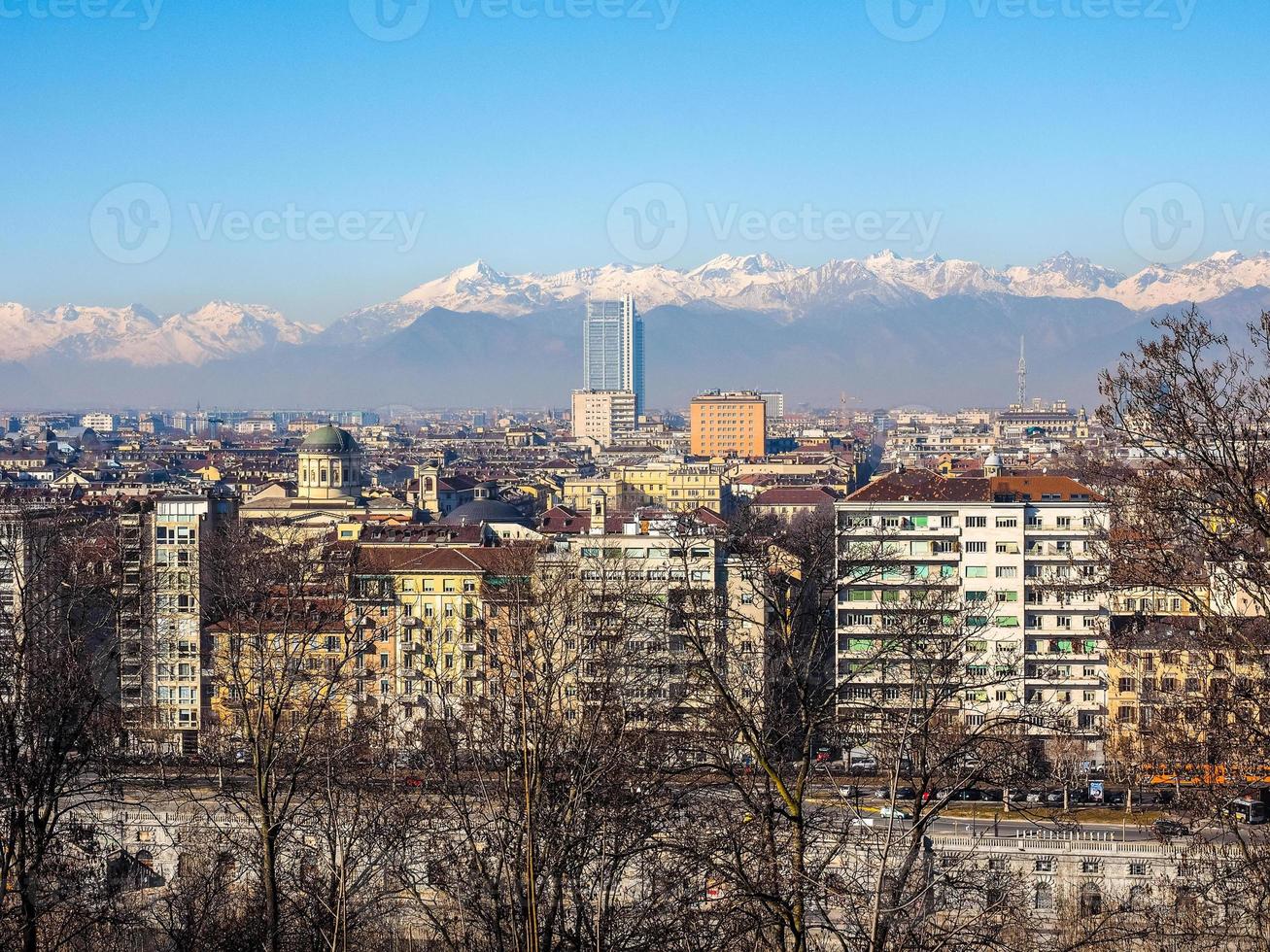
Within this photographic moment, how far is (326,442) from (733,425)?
55.6 meters

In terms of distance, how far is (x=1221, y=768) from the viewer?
9.28 metres

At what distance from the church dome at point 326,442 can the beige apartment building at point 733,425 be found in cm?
5289

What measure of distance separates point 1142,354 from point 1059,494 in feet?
54.0

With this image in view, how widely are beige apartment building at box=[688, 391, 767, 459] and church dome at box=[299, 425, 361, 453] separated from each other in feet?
174

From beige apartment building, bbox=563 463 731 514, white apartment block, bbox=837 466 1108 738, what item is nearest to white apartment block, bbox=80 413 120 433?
beige apartment building, bbox=563 463 731 514

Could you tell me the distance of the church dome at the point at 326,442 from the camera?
54.9m

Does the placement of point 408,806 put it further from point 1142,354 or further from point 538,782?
point 1142,354

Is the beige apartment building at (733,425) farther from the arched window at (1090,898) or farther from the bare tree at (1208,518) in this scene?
the bare tree at (1208,518)

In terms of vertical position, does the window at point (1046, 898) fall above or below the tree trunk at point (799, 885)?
below

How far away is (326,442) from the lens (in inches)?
2168

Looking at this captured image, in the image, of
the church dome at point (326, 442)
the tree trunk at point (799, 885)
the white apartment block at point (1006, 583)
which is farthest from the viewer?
the church dome at point (326, 442)

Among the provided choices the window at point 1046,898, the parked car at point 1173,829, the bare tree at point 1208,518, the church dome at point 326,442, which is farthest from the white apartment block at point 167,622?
the church dome at point 326,442

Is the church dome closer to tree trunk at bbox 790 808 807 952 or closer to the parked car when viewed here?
the parked car

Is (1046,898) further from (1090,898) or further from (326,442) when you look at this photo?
(326,442)
